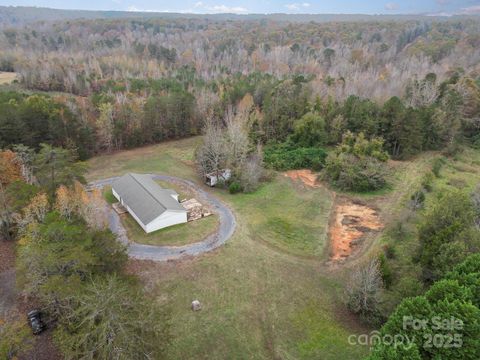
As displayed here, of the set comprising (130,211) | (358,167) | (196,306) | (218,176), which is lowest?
(130,211)

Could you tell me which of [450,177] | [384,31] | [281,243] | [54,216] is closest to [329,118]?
[450,177]

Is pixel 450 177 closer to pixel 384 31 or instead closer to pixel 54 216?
pixel 54 216

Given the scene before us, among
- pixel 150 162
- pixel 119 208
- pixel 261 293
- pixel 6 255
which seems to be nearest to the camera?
pixel 261 293

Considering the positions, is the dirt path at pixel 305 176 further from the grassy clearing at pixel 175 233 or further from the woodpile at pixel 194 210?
the grassy clearing at pixel 175 233

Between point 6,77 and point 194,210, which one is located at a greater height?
point 194,210

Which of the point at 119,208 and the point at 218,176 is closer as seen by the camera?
the point at 119,208

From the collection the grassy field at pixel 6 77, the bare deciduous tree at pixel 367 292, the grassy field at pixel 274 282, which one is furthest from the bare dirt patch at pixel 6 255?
the grassy field at pixel 6 77

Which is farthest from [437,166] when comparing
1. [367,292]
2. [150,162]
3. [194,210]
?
[150,162]

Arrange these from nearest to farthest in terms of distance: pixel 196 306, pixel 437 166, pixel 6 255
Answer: pixel 196 306
pixel 6 255
pixel 437 166

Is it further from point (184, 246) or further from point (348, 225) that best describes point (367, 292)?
point (184, 246)
